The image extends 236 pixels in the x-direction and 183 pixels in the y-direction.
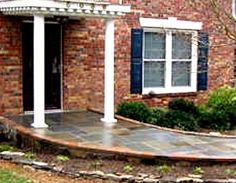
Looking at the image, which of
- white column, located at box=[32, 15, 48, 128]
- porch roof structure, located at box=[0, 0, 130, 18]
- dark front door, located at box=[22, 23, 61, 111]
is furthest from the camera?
dark front door, located at box=[22, 23, 61, 111]

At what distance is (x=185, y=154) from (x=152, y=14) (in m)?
6.32

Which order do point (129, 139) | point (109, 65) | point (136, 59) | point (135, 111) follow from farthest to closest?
1. point (136, 59)
2. point (135, 111)
3. point (109, 65)
4. point (129, 139)

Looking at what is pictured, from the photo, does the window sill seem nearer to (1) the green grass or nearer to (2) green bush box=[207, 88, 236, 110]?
(2) green bush box=[207, 88, 236, 110]

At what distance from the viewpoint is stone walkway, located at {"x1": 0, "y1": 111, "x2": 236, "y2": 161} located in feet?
30.3

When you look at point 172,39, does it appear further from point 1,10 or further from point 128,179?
point 128,179

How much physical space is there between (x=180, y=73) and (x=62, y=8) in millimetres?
5411

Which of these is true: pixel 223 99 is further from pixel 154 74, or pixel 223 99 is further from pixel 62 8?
pixel 62 8

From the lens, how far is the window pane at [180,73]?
15.4 meters

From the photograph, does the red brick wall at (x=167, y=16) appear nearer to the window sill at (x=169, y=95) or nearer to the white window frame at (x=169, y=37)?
the window sill at (x=169, y=95)

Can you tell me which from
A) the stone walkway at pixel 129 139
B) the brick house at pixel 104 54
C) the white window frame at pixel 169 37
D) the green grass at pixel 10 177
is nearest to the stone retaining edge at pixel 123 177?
the green grass at pixel 10 177

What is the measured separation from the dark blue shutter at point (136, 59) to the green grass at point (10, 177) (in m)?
6.32

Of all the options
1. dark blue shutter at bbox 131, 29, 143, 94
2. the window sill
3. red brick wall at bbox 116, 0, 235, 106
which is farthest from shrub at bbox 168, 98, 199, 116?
dark blue shutter at bbox 131, 29, 143, 94

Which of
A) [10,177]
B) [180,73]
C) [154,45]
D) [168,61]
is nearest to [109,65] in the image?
[154,45]

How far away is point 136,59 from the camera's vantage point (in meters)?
14.3
